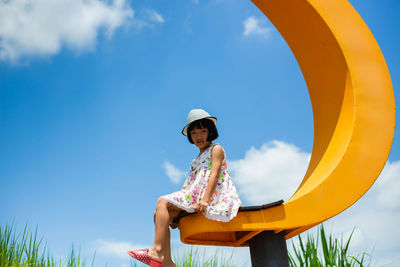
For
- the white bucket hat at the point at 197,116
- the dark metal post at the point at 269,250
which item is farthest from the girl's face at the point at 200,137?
the dark metal post at the point at 269,250

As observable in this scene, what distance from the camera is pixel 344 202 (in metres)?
3.60

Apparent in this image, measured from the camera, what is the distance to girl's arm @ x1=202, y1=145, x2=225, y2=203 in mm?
3365

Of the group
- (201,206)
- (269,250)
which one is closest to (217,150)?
(201,206)

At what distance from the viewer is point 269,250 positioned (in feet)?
11.9

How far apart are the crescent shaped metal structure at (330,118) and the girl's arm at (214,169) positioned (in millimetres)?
205

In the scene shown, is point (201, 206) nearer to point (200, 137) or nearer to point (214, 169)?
point (214, 169)

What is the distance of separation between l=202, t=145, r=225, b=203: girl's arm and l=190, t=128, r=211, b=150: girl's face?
0.62 feet

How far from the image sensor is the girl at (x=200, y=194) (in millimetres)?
3294

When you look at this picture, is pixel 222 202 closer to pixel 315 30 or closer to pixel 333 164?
pixel 333 164

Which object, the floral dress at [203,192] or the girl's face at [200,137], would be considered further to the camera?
the girl's face at [200,137]

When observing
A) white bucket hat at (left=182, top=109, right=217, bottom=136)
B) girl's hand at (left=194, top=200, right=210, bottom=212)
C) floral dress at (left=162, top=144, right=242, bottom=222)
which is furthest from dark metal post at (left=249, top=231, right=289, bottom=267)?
white bucket hat at (left=182, top=109, right=217, bottom=136)

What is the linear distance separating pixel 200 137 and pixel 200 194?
0.56 meters

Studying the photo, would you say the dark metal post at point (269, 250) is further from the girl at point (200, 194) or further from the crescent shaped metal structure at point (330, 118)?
the girl at point (200, 194)

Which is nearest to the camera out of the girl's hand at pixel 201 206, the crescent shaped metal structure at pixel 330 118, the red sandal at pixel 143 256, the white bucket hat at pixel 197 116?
the red sandal at pixel 143 256
